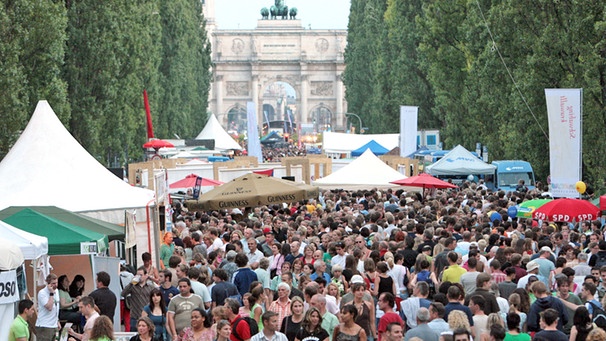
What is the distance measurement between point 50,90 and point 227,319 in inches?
845

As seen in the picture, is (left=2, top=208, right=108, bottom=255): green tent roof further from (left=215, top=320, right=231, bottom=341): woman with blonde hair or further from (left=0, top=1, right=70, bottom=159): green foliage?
(left=0, top=1, right=70, bottom=159): green foliage

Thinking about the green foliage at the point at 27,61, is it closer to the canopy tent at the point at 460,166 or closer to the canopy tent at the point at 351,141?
the canopy tent at the point at 460,166

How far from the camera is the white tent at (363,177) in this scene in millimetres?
32156

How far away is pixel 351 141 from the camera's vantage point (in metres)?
59.9

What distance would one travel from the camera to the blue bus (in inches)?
1451

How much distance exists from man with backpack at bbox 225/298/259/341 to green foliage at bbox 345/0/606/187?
1762cm

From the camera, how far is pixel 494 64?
38031 millimetres

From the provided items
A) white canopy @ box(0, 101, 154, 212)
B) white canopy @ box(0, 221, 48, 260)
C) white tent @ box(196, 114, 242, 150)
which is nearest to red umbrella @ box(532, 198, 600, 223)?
white canopy @ box(0, 101, 154, 212)

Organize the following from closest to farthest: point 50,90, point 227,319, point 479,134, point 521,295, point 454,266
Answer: point 227,319 → point 521,295 → point 454,266 → point 50,90 → point 479,134

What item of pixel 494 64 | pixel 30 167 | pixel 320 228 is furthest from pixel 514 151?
pixel 30 167

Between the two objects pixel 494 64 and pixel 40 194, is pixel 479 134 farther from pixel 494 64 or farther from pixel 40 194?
pixel 40 194

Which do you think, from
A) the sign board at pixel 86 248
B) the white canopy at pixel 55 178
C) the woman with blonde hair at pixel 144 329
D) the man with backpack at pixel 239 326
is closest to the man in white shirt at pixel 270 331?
the man with backpack at pixel 239 326

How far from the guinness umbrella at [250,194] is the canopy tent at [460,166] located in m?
12.4

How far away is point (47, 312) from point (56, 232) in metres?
2.35
